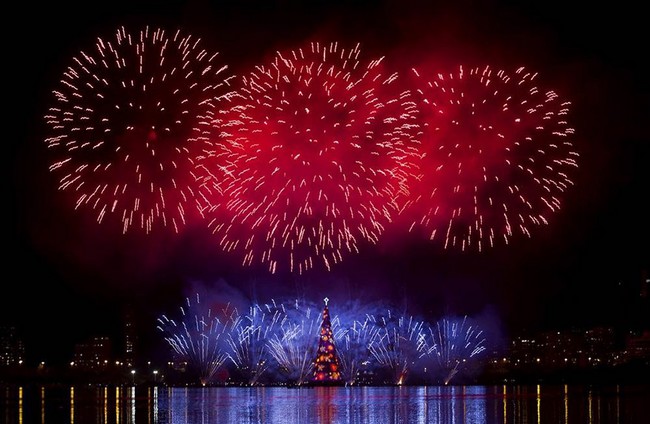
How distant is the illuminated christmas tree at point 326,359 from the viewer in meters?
83.1

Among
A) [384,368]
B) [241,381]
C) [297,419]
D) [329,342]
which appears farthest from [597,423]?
[241,381]

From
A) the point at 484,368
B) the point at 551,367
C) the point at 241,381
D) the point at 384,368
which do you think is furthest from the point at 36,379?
the point at 551,367

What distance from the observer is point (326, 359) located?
83875 mm

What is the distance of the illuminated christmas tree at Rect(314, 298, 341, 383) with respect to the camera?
83125 mm

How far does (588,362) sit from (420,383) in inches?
1633

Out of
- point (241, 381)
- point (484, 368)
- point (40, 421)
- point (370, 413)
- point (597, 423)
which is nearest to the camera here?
point (597, 423)

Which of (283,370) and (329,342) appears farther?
(283,370)

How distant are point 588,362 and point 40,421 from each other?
125 metres

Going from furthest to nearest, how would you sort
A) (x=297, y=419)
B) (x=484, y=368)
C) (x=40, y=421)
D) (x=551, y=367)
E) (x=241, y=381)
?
(x=551, y=367), (x=484, y=368), (x=241, y=381), (x=297, y=419), (x=40, y=421)

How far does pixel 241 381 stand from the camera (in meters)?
125

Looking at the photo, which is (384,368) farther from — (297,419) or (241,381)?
(297,419)

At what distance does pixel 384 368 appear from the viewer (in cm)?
11806

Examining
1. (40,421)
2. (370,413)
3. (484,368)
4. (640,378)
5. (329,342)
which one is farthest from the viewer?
(484,368)

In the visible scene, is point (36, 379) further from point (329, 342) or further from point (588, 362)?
point (588, 362)
